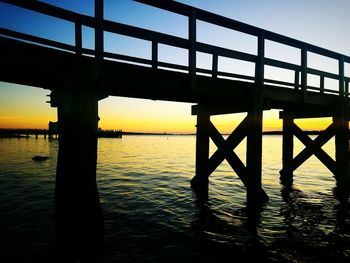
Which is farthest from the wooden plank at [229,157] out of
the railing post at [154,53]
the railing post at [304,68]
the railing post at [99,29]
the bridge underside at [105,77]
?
the railing post at [99,29]

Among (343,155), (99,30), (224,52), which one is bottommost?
(343,155)

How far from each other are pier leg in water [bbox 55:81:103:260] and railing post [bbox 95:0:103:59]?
580 mm

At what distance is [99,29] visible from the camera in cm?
448

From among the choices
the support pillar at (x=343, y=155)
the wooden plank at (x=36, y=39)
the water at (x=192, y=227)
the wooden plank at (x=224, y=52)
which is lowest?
the water at (x=192, y=227)

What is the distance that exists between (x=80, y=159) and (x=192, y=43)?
10.5ft

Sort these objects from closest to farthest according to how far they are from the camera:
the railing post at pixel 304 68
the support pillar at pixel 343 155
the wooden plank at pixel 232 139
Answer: the wooden plank at pixel 232 139
the railing post at pixel 304 68
the support pillar at pixel 343 155

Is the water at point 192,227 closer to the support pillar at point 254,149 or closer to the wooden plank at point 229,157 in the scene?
the support pillar at point 254,149

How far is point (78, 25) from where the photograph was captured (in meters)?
4.35

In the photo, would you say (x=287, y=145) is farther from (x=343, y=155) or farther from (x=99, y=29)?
(x=99, y=29)

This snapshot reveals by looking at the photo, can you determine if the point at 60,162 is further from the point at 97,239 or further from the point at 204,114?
the point at 204,114

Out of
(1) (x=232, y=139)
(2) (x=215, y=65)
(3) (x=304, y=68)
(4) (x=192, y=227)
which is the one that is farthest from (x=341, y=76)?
(4) (x=192, y=227)

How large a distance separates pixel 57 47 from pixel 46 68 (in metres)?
0.41

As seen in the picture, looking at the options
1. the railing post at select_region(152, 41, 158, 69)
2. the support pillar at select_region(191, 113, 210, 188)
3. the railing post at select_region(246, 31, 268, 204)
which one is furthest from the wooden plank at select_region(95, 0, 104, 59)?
the support pillar at select_region(191, 113, 210, 188)

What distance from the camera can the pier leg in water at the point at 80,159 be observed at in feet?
14.4
